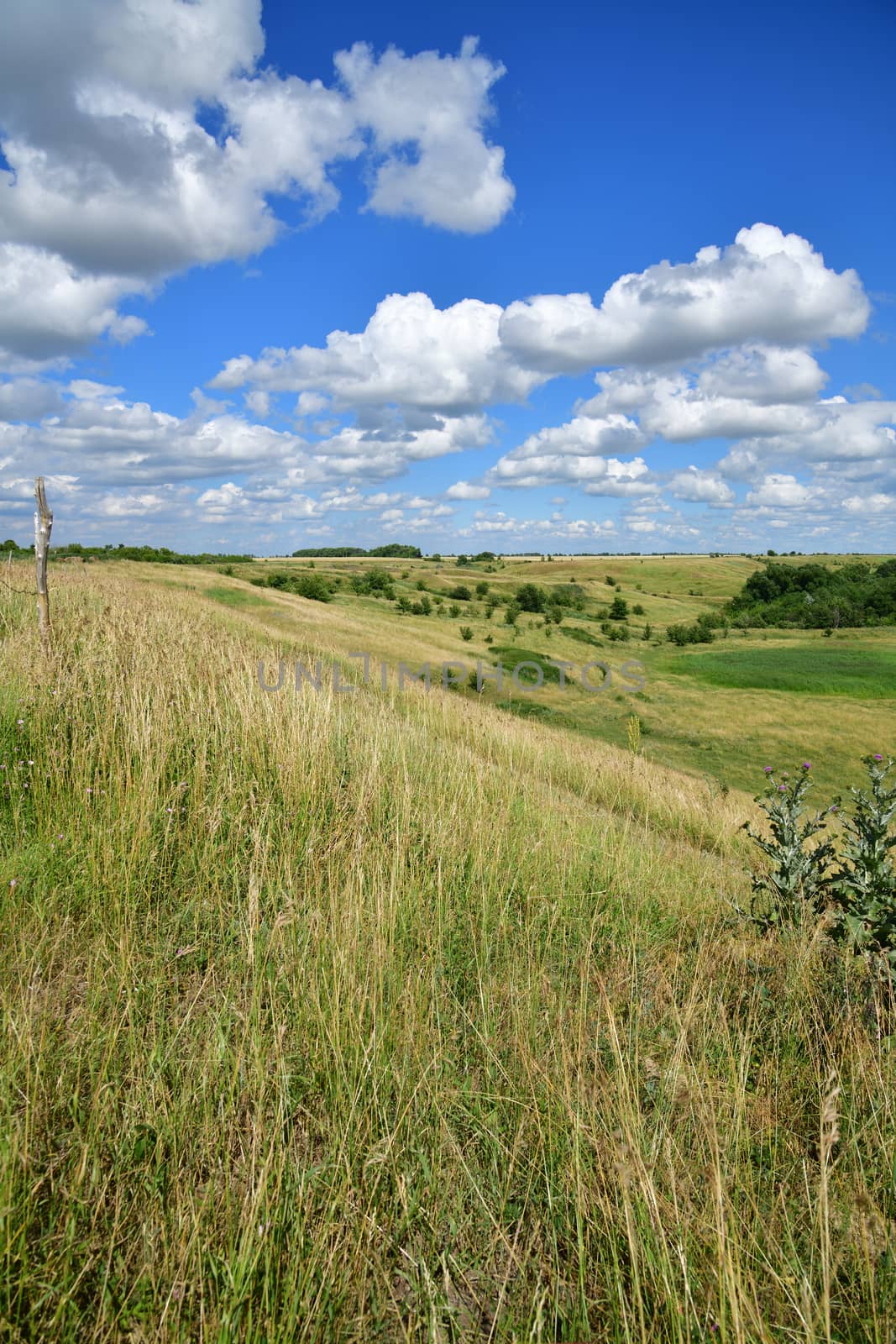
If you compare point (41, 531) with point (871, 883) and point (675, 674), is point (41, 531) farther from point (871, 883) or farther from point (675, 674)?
point (675, 674)

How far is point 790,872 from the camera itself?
4.80m

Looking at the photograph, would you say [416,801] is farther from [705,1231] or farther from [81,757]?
[705,1231]

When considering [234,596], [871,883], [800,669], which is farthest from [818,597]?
[871,883]

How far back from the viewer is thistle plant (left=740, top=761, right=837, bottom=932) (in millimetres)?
4500

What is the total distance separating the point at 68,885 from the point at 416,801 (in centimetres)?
264

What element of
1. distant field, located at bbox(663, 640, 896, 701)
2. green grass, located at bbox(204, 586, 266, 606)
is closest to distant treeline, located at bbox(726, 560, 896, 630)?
distant field, located at bbox(663, 640, 896, 701)

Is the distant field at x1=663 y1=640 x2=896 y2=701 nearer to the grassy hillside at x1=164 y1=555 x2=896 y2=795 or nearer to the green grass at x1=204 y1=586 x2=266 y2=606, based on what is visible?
the grassy hillside at x1=164 y1=555 x2=896 y2=795

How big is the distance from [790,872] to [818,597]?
132m

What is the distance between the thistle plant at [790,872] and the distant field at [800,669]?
6092cm

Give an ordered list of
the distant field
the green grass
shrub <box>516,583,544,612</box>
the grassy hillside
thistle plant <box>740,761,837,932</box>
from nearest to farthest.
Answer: thistle plant <box>740,761,837,932</box> → the green grass → the grassy hillside → the distant field → shrub <box>516,583,544,612</box>

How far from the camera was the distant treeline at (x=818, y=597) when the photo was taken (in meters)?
105

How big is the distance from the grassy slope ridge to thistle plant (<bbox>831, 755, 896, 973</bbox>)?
0.21 m

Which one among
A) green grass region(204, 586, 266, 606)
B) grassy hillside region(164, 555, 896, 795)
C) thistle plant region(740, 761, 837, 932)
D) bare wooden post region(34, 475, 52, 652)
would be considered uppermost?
bare wooden post region(34, 475, 52, 652)

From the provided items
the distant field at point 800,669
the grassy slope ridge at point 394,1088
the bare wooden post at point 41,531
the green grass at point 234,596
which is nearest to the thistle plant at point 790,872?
the grassy slope ridge at point 394,1088
